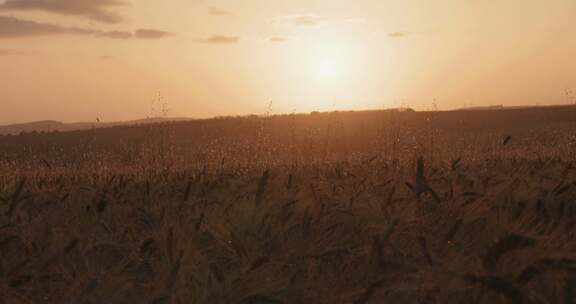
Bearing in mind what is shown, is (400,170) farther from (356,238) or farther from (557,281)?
(557,281)

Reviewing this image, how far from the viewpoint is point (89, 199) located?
12.1ft

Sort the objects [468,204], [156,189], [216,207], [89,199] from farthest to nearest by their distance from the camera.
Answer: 1. [156,189]
2. [89,199]
3. [216,207]
4. [468,204]

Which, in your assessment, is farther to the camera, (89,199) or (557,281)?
(89,199)

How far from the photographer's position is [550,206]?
305 centimetres

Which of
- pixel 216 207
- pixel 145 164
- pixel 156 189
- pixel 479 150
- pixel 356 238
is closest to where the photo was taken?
pixel 356 238

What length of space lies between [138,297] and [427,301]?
0.78 meters

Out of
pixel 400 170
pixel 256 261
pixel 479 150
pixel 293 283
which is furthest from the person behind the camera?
pixel 479 150

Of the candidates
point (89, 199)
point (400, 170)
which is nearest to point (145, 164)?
point (400, 170)

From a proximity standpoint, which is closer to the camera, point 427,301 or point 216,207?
point 427,301

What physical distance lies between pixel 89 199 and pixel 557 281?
2699 mm

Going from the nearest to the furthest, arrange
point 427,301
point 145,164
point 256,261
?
1. point 427,301
2. point 256,261
3. point 145,164

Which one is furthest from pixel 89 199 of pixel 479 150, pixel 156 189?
pixel 479 150

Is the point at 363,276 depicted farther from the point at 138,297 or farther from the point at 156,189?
the point at 156,189

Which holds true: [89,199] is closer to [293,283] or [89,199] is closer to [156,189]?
[156,189]
